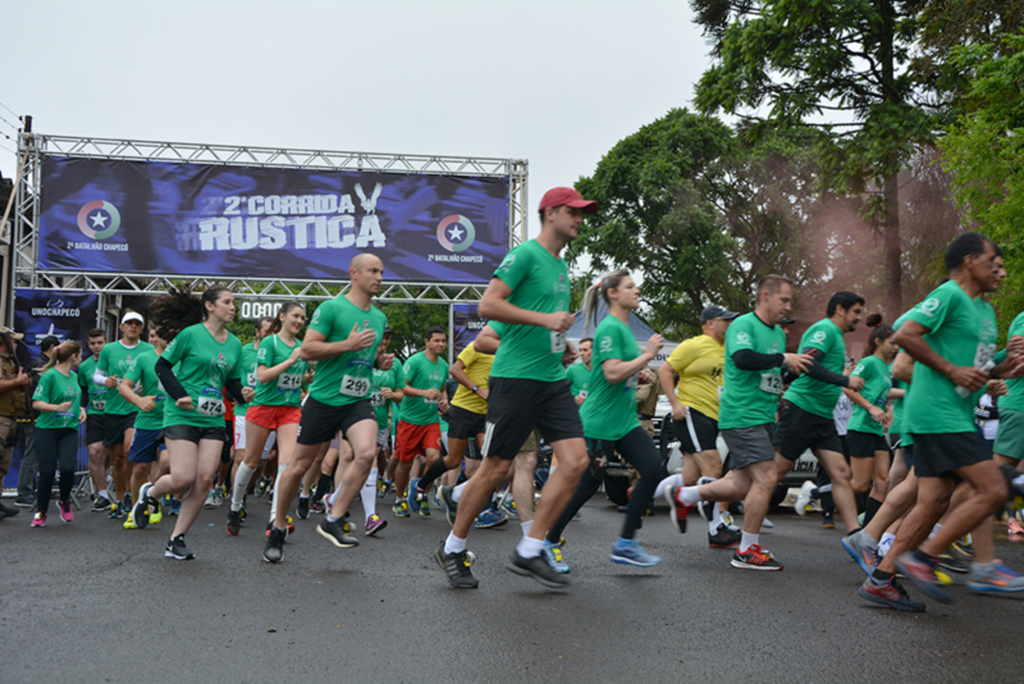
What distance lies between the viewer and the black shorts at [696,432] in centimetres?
759

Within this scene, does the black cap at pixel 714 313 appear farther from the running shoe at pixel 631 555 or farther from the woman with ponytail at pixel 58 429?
the woman with ponytail at pixel 58 429

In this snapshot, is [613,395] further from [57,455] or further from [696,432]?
[57,455]

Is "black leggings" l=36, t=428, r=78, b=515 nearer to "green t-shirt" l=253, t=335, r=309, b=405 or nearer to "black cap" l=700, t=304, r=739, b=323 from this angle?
"green t-shirt" l=253, t=335, r=309, b=405

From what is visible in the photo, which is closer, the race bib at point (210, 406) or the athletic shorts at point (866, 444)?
the race bib at point (210, 406)

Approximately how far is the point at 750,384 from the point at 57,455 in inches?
264

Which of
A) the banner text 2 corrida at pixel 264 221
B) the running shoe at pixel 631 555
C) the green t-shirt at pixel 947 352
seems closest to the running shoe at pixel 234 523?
Answer: the running shoe at pixel 631 555

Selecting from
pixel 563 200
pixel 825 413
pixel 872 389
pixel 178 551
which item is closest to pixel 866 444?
pixel 872 389

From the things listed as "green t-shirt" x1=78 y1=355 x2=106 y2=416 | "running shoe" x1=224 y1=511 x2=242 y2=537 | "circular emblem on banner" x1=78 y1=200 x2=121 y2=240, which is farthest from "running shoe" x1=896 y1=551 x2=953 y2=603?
"circular emblem on banner" x1=78 y1=200 x2=121 y2=240

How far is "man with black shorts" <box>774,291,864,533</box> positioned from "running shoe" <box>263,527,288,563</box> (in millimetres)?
3382

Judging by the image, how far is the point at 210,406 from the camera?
635 cm

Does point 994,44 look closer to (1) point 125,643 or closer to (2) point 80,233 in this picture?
(1) point 125,643

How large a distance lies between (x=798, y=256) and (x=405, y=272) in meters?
16.6

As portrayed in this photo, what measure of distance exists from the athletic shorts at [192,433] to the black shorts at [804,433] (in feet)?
13.2

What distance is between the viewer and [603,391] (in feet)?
20.1
